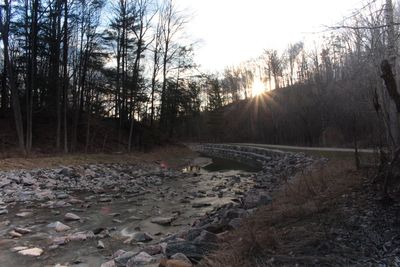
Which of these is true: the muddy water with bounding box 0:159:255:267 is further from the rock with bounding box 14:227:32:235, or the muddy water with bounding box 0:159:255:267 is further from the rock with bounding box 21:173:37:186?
the rock with bounding box 21:173:37:186

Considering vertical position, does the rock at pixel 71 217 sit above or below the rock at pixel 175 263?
below

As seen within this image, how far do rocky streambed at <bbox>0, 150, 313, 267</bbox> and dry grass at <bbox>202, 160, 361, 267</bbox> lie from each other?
69 cm

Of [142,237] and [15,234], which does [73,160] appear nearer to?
[15,234]

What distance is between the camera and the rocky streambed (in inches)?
280

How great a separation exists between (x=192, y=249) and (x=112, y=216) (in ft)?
18.5

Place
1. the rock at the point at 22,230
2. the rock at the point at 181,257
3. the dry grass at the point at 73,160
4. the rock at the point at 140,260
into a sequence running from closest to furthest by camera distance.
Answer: the rock at the point at 181,257 → the rock at the point at 140,260 → the rock at the point at 22,230 → the dry grass at the point at 73,160

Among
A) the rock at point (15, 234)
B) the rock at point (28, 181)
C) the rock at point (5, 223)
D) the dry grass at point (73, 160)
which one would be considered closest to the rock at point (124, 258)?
the rock at point (15, 234)

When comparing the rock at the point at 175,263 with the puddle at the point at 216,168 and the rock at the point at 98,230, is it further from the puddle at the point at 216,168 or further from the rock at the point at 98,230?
the puddle at the point at 216,168

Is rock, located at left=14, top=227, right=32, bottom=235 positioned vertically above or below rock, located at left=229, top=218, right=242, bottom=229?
below

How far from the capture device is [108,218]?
1098cm

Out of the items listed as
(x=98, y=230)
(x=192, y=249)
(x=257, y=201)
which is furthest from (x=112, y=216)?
(x=192, y=249)

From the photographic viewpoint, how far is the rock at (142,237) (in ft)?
28.5

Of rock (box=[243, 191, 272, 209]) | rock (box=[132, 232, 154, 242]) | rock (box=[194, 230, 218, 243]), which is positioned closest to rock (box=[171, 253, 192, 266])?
rock (box=[194, 230, 218, 243])

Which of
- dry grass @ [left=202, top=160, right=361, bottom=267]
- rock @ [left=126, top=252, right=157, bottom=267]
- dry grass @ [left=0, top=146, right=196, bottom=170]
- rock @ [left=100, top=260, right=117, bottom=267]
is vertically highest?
dry grass @ [left=0, top=146, right=196, bottom=170]
